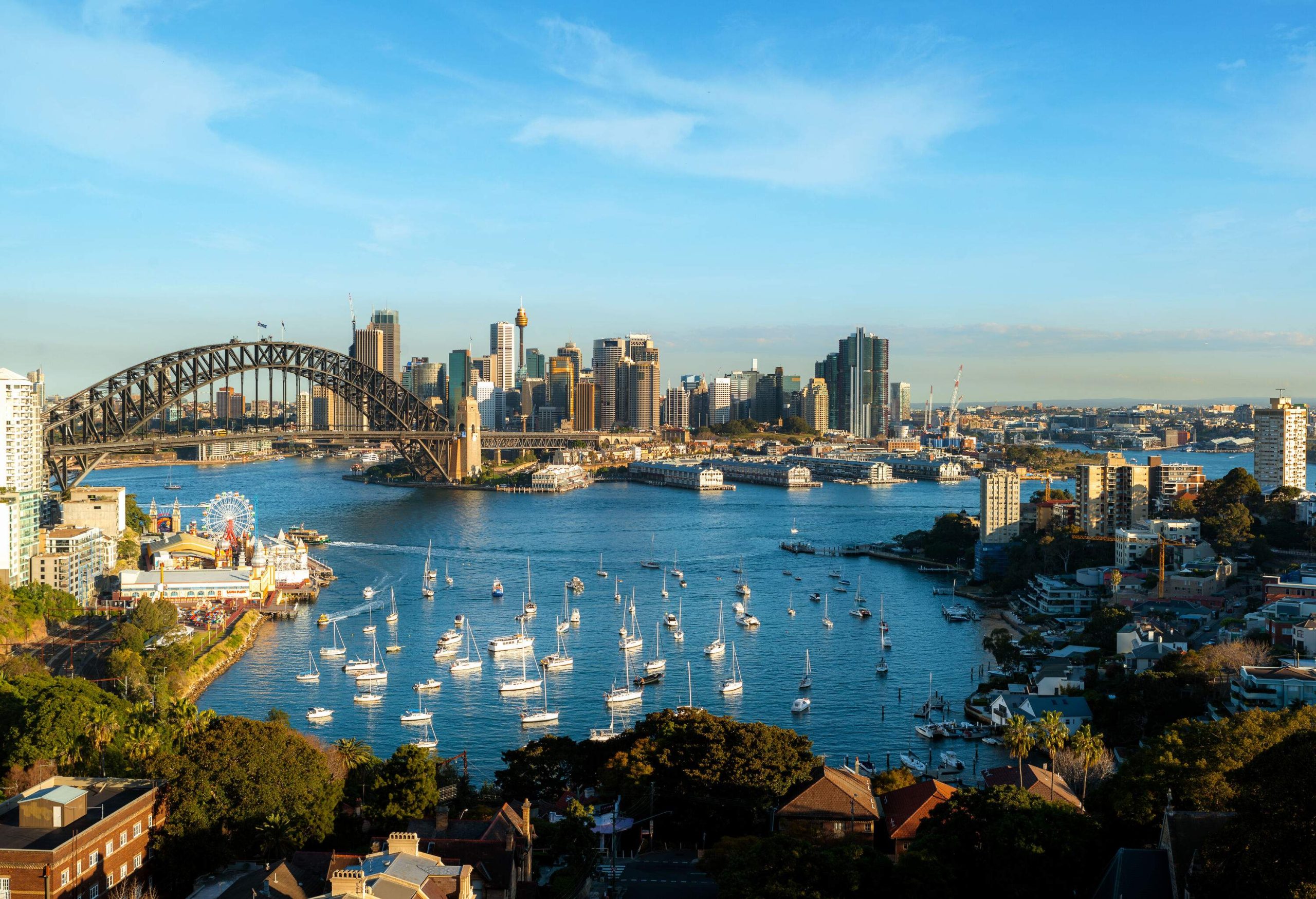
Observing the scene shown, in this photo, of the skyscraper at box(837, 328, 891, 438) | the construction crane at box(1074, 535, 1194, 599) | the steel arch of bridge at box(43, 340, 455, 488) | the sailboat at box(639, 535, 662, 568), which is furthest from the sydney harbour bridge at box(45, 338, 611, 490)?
the skyscraper at box(837, 328, 891, 438)

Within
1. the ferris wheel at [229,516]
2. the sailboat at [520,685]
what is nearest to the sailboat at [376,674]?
the sailboat at [520,685]

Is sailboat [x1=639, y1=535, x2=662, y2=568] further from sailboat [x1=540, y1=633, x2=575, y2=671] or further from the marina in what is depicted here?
sailboat [x1=540, y1=633, x2=575, y2=671]

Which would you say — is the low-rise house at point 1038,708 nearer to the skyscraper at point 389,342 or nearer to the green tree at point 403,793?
the green tree at point 403,793

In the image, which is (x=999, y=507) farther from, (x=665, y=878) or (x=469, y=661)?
(x=665, y=878)

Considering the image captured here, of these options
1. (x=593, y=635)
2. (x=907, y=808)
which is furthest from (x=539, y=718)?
(x=907, y=808)

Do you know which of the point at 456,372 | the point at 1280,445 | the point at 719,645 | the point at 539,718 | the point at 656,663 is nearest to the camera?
the point at 539,718
